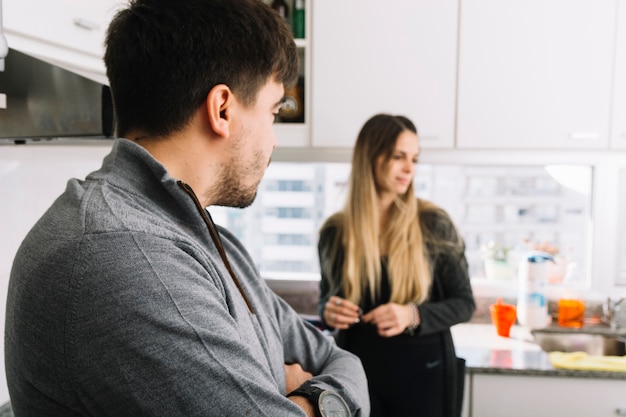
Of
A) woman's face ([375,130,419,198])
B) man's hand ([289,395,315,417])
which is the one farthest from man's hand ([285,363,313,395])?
woman's face ([375,130,419,198])

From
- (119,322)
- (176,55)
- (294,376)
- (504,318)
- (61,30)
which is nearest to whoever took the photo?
(119,322)

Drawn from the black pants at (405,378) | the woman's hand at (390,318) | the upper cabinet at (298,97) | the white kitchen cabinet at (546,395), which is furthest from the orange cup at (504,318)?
the upper cabinet at (298,97)

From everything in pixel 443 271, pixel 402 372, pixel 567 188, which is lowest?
pixel 402 372

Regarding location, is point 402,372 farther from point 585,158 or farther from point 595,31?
point 595,31

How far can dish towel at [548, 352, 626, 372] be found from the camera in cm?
213

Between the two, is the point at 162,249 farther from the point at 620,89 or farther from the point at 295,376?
the point at 620,89

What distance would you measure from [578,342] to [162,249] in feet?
7.81

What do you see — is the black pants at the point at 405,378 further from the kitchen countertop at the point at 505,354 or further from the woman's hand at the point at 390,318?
the kitchen countertop at the point at 505,354

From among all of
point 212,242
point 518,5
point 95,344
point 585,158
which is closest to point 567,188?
point 585,158

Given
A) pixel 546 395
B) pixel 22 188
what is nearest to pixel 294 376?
pixel 22 188

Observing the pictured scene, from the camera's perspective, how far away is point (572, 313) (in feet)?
8.59

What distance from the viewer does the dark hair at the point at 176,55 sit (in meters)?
0.75

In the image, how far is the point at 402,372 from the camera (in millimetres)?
1905

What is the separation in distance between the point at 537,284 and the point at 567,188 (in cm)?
60
